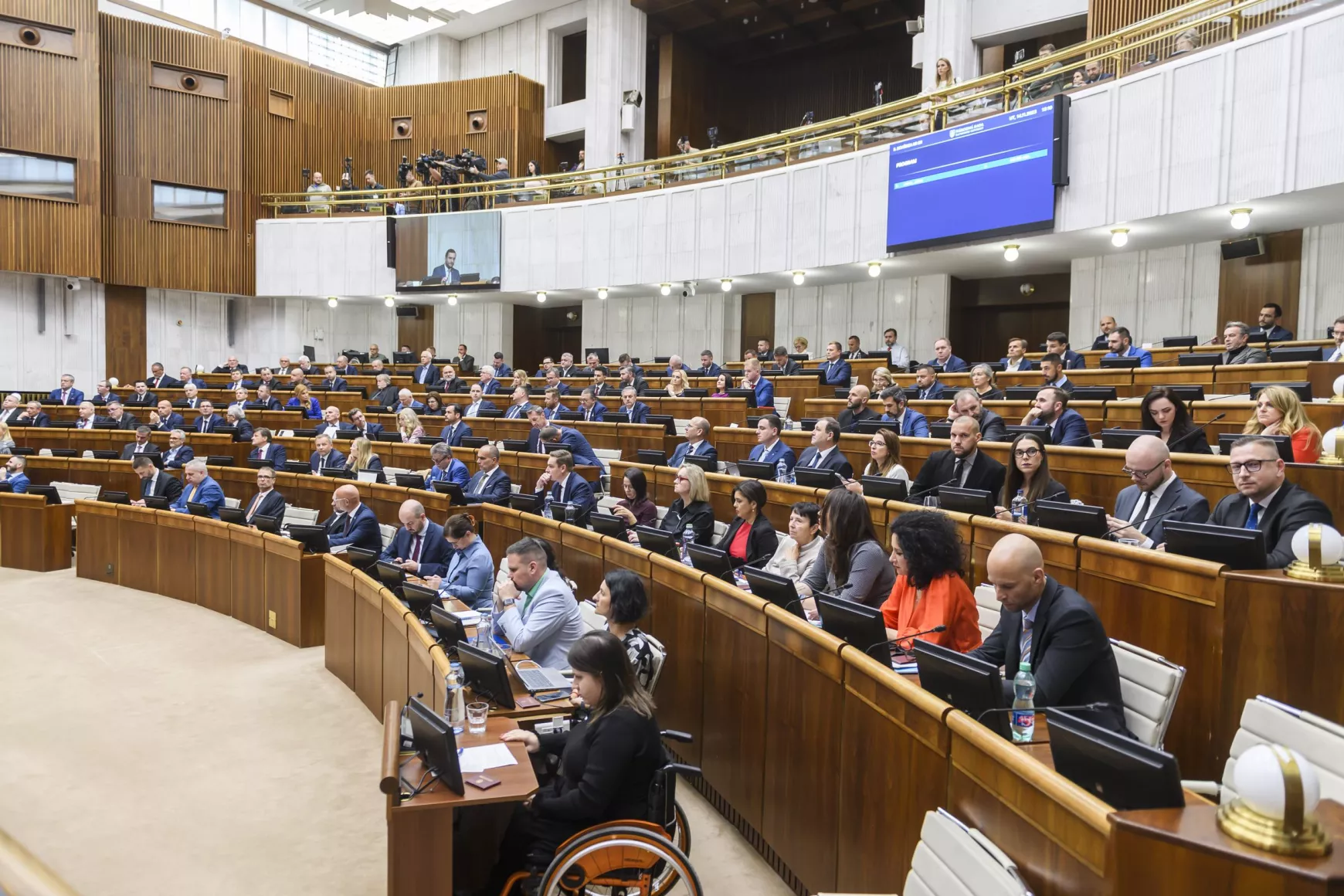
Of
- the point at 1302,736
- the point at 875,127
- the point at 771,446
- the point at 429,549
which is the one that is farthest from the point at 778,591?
the point at 875,127

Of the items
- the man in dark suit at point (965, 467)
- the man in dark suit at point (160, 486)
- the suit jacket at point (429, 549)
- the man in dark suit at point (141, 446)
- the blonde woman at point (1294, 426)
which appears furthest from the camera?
the man in dark suit at point (141, 446)

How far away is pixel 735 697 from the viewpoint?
3.38 metres

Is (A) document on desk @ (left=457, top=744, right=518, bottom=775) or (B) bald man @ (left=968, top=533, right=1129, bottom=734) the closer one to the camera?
(B) bald man @ (left=968, top=533, right=1129, bottom=734)

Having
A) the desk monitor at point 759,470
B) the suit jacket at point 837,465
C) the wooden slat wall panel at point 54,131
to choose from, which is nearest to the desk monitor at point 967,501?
the suit jacket at point 837,465

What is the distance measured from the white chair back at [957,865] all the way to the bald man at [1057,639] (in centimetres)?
72

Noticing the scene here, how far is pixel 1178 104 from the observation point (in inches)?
298

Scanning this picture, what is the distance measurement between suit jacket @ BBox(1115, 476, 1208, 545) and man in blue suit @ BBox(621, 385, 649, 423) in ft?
16.6

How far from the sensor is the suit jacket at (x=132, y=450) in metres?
9.26

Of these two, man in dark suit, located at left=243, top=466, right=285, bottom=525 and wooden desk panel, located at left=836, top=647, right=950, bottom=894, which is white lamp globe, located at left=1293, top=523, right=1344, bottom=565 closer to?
wooden desk panel, located at left=836, top=647, right=950, bottom=894

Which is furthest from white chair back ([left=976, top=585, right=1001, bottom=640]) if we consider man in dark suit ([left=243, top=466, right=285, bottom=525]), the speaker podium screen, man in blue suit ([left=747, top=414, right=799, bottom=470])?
the speaker podium screen

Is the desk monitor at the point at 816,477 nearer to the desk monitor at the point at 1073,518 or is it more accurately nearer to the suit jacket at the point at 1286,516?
the desk monitor at the point at 1073,518

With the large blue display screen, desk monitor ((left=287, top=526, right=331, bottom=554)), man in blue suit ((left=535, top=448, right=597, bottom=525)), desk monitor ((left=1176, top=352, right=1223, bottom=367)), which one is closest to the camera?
desk monitor ((left=287, top=526, right=331, bottom=554))

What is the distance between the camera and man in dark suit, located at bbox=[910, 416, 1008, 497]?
4.71 meters

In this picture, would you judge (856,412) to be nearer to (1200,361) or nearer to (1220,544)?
(1200,361)
